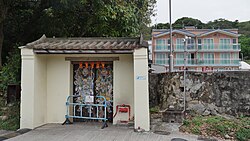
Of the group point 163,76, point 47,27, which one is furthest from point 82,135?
point 47,27

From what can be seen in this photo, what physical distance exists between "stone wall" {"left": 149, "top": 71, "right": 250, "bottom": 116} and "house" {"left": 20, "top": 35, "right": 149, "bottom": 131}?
103 inches

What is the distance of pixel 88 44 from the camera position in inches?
276

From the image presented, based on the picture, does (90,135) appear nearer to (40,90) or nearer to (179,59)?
(40,90)

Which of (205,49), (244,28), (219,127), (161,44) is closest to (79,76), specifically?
(219,127)

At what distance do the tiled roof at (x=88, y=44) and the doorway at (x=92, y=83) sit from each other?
85 cm

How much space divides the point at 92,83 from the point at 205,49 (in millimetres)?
33980

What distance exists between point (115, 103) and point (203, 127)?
3.24m

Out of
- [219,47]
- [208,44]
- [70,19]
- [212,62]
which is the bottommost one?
[212,62]

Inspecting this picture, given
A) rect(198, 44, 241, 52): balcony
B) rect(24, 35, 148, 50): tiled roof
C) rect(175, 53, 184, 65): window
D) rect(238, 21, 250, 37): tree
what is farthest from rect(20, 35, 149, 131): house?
rect(238, 21, 250, 37): tree

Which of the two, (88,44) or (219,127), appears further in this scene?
(88,44)

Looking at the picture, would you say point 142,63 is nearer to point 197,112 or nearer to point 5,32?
point 197,112

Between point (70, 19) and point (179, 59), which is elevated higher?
point (70, 19)

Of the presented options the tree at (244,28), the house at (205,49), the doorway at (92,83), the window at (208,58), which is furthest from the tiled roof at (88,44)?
the tree at (244,28)

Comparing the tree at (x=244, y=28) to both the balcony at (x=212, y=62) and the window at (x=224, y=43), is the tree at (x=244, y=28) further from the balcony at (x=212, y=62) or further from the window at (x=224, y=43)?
the balcony at (x=212, y=62)
